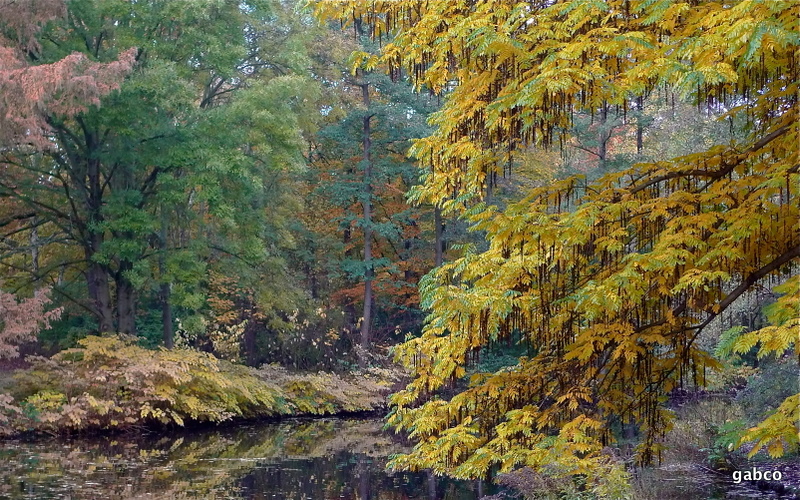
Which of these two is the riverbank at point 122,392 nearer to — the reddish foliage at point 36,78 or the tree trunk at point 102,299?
the tree trunk at point 102,299

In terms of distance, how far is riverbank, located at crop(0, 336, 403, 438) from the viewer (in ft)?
55.4

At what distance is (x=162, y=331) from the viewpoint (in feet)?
76.2

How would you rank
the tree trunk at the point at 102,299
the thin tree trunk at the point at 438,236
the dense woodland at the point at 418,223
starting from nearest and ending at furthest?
the dense woodland at the point at 418,223, the tree trunk at the point at 102,299, the thin tree trunk at the point at 438,236

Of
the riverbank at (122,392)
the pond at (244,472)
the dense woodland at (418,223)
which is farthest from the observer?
the riverbank at (122,392)

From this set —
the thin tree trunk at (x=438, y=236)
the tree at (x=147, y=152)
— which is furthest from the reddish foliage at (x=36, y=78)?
the thin tree trunk at (x=438, y=236)

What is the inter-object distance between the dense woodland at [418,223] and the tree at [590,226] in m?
0.02

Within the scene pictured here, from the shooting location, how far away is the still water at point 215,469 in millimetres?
12312

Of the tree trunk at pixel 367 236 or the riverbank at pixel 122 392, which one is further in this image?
the tree trunk at pixel 367 236

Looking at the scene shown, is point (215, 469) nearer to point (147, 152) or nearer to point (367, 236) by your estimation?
point (147, 152)

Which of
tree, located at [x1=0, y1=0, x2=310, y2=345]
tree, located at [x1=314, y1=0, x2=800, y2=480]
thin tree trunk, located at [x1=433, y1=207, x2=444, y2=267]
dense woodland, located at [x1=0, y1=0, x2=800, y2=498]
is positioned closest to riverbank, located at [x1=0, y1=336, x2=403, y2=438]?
dense woodland, located at [x1=0, y1=0, x2=800, y2=498]

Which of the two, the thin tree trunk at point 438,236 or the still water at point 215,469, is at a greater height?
the thin tree trunk at point 438,236

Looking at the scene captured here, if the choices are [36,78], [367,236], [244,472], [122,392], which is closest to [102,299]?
[122,392]

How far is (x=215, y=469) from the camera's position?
1426cm

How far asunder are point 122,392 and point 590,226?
14.7 metres
